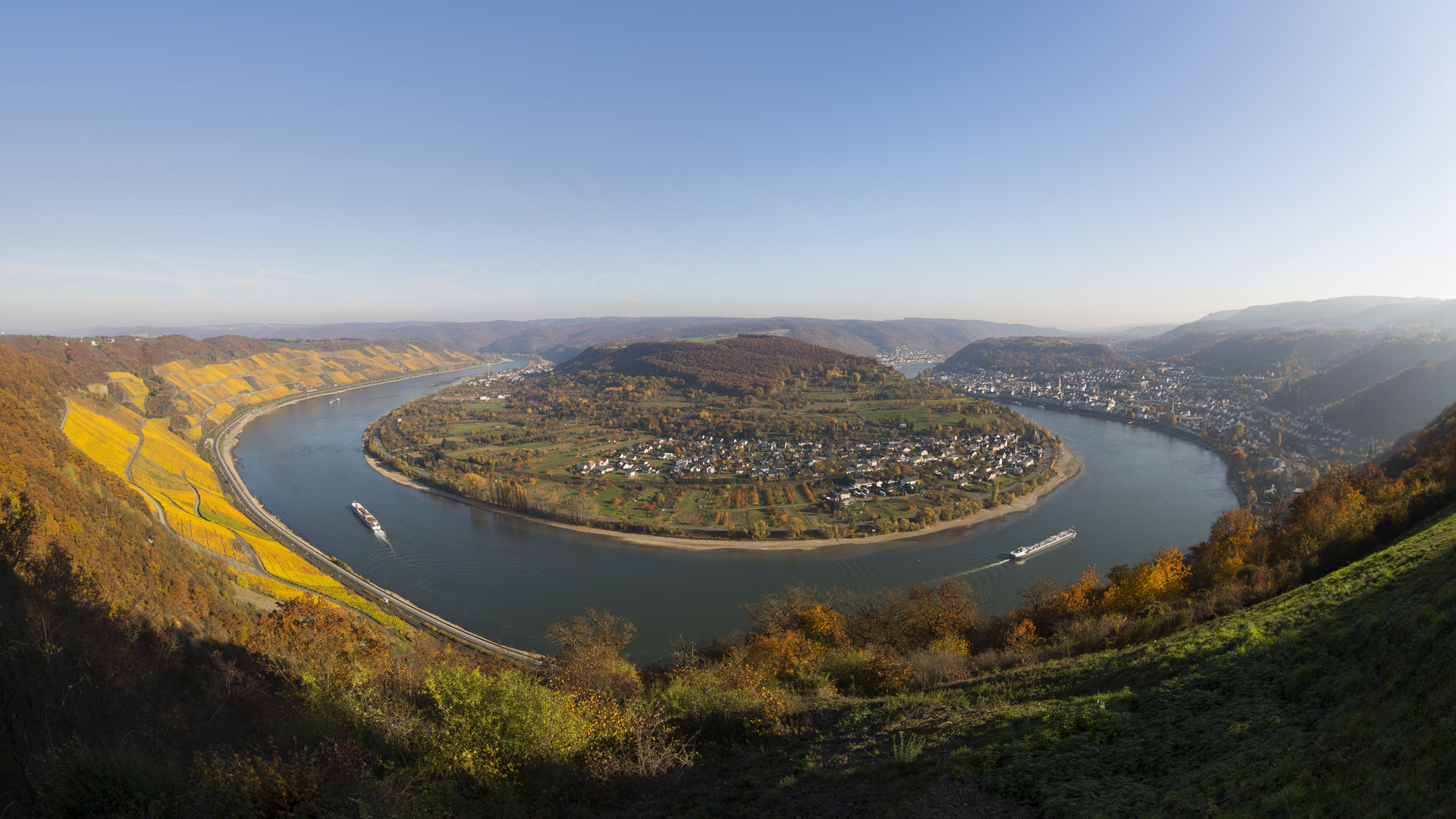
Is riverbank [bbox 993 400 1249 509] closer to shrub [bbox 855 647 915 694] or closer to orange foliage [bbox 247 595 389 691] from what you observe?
shrub [bbox 855 647 915 694]

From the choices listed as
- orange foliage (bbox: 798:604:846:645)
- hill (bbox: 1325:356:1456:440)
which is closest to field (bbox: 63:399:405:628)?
orange foliage (bbox: 798:604:846:645)

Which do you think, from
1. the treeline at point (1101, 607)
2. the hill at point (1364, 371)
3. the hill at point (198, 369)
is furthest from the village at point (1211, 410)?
the hill at point (198, 369)

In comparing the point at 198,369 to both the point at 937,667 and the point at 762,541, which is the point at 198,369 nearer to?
the point at 762,541

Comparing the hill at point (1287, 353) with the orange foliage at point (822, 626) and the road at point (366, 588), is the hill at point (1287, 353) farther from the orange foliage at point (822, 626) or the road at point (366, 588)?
the road at point (366, 588)

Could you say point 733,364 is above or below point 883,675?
above

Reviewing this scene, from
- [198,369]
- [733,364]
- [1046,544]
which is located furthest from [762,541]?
[198,369]
